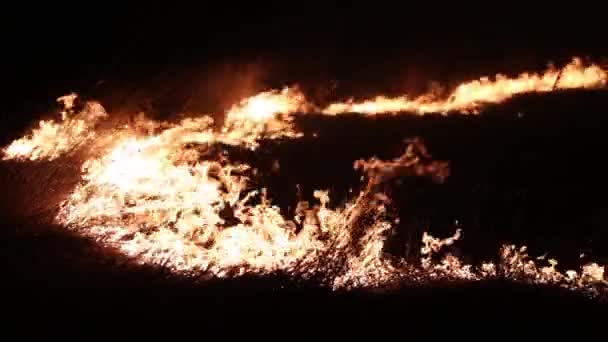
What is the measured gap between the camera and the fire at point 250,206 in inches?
200

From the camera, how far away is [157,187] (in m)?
6.05

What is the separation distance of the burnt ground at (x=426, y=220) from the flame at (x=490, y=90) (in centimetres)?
15

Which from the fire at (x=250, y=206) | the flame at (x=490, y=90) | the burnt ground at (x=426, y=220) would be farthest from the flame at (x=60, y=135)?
the flame at (x=490, y=90)

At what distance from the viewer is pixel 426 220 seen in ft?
17.3

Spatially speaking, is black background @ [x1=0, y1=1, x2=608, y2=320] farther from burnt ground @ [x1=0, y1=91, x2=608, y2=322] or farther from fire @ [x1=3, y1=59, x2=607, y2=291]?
fire @ [x1=3, y1=59, x2=607, y2=291]

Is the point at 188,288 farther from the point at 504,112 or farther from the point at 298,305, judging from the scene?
the point at 504,112

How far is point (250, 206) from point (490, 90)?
2.67 metres

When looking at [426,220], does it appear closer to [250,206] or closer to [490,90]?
[250,206]

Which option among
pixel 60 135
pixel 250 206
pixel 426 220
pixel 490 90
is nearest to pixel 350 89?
pixel 490 90

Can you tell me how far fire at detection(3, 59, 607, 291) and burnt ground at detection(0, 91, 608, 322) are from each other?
122mm

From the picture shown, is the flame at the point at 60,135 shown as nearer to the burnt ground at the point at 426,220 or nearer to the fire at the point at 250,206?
the fire at the point at 250,206

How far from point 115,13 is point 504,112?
591cm

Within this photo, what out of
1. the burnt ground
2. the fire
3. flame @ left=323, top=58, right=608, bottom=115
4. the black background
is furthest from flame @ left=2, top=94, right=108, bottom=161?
flame @ left=323, top=58, right=608, bottom=115

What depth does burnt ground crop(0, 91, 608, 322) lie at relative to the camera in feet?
15.8
